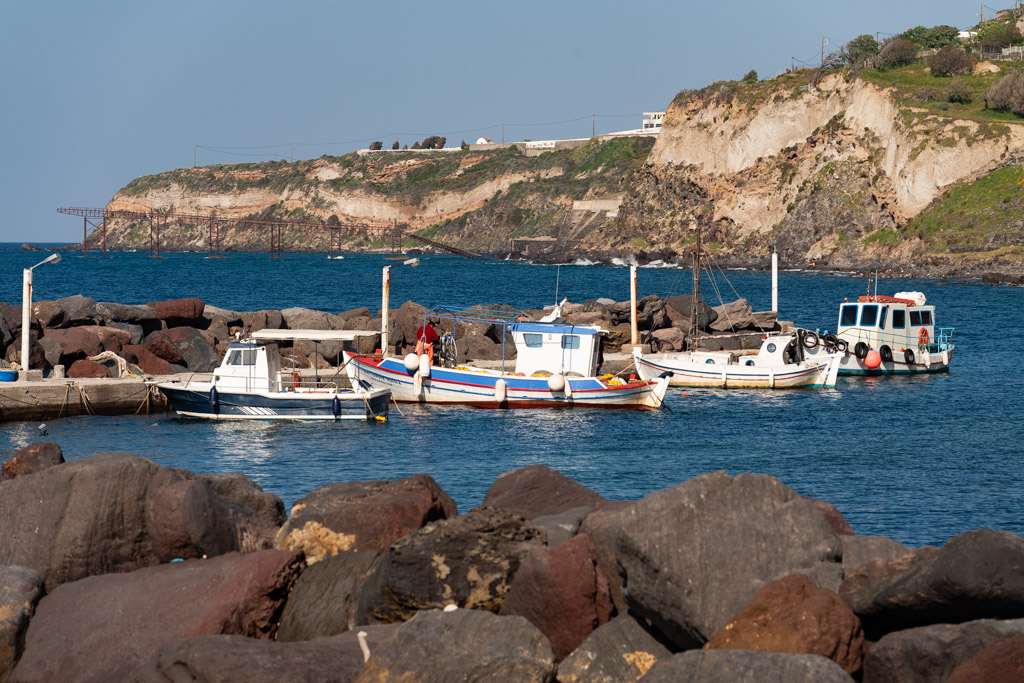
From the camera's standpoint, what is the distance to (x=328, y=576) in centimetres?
987

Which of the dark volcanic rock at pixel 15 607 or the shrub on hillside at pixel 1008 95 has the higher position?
the shrub on hillside at pixel 1008 95

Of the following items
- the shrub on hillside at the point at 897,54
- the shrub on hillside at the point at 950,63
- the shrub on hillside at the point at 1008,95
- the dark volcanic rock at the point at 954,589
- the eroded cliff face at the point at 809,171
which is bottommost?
the dark volcanic rock at the point at 954,589

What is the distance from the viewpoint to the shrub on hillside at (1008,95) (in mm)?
99938

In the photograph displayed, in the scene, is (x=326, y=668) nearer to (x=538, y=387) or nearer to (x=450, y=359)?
(x=538, y=387)

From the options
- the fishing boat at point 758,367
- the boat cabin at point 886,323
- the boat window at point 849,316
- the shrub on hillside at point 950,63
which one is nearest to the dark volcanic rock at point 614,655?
the fishing boat at point 758,367

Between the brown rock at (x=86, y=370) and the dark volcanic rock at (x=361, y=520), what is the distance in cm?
2052

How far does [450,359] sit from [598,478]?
42.6 feet

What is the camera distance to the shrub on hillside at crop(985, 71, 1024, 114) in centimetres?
9994

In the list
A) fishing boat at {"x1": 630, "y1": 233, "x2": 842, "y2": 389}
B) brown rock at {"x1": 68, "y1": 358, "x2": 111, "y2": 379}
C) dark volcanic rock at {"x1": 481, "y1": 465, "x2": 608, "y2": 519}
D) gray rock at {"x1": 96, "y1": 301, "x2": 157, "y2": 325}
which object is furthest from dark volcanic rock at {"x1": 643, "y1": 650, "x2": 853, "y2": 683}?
gray rock at {"x1": 96, "y1": 301, "x2": 157, "y2": 325}

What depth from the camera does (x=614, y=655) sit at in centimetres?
823

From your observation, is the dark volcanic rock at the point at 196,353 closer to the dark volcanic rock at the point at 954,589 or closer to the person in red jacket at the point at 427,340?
the person in red jacket at the point at 427,340

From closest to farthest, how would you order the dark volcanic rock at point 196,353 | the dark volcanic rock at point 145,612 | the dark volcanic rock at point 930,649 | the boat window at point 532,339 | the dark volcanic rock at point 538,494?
the dark volcanic rock at point 930,649 < the dark volcanic rock at point 145,612 < the dark volcanic rock at point 538,494 < the boat window at point 532,339 < the dark volcanic rock at point 196,353

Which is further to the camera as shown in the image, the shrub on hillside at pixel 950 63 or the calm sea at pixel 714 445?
the shrub on hillside at pixel 950 63

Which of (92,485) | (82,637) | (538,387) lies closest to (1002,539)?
(82,637)
